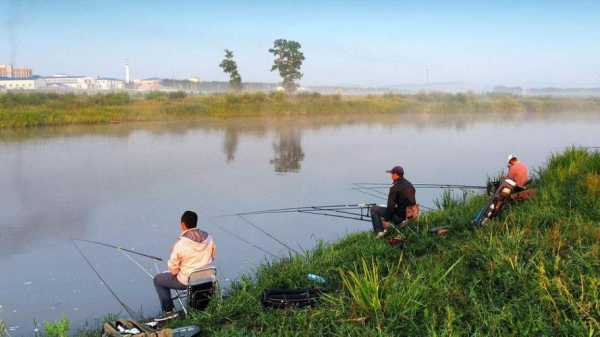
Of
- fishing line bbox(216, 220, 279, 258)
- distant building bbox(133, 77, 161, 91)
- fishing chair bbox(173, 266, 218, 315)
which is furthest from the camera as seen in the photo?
distant building bbox(133, 77, 161, 91)

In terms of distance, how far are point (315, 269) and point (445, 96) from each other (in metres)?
49.2

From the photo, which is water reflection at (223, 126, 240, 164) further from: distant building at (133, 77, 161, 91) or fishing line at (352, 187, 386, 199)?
distant building at (133, 77, 161, 91)

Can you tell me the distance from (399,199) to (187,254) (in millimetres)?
2754

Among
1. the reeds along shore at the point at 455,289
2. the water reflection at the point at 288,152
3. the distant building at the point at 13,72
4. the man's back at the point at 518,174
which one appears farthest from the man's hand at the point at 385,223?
the distant building at the point at 13,72

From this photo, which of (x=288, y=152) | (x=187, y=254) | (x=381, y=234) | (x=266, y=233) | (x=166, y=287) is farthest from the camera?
(x=288, y=152)

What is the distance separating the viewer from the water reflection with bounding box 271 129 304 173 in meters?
14.5

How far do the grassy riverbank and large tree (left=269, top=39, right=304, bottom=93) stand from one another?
5.27 m

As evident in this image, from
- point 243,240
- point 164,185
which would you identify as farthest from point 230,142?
point 243,240

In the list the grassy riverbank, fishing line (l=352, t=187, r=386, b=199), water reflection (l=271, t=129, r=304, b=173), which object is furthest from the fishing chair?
the grassy riverbank

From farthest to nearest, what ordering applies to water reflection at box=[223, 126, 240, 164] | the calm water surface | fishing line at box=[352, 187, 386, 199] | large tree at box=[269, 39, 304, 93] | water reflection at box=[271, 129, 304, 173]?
large tree at box=[269, 39, 304, 93] → water reflection at box=[223, 126, 240, 164] → water reflection at box=[271, 129, 304, 173] → fishing line at box=[352, 187, 386, 199] → the calm water surface

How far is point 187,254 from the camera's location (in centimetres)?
429

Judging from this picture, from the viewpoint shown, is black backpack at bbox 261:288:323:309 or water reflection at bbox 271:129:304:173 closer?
black backpack at bbox 261:288:323:309

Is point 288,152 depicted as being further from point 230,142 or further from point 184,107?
point 184,107

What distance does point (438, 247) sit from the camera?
17.2ft
